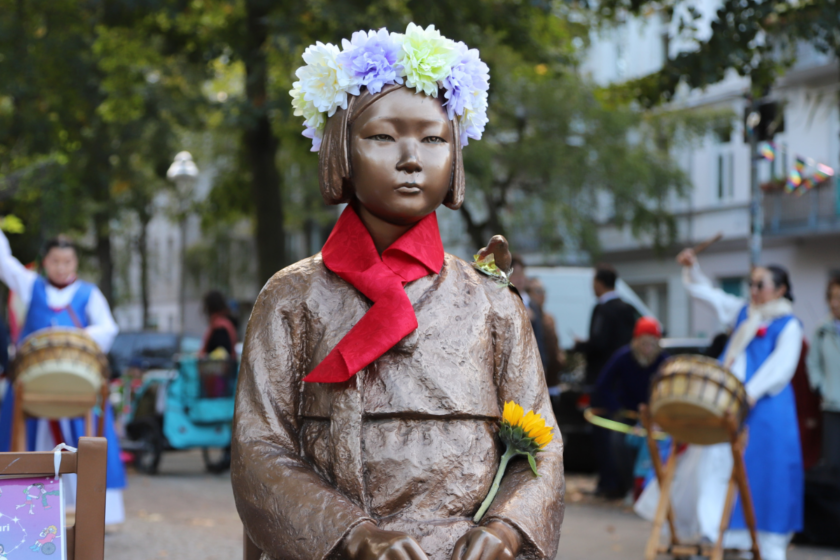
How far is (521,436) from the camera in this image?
2.33m

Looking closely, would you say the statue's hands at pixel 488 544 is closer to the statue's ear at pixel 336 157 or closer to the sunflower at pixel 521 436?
the sunflower at pixel 521 436

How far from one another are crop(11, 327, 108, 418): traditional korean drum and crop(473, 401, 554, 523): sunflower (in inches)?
174

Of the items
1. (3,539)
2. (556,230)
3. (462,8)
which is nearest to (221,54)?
(462,8)

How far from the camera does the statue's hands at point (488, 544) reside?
205 centimetres

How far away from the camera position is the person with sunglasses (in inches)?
260

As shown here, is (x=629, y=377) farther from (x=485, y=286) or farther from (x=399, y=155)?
(x=399, y=155)

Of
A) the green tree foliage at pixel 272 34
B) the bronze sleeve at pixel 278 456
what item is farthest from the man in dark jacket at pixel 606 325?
Answer: the bronze sleeve at pixel 278 456

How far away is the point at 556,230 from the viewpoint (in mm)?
21562

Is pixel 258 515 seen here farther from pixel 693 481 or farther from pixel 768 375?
pixel 693 481

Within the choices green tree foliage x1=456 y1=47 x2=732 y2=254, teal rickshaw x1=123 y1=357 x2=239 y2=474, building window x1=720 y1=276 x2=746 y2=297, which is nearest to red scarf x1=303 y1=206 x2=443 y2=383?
teal rickshaw x1=123 y1=357 x2=239 y2=474

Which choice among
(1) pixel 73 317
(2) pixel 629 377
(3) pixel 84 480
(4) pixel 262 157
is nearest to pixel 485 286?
(3) pixel 84 480

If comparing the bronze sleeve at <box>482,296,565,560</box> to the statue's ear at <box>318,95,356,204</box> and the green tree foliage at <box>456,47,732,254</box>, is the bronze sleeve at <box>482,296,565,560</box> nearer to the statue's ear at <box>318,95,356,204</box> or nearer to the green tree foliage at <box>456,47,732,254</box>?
the statue's ear at <box>318,95,356,204</box>

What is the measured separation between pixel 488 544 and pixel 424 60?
112 centimetres

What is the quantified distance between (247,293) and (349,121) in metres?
37.8
